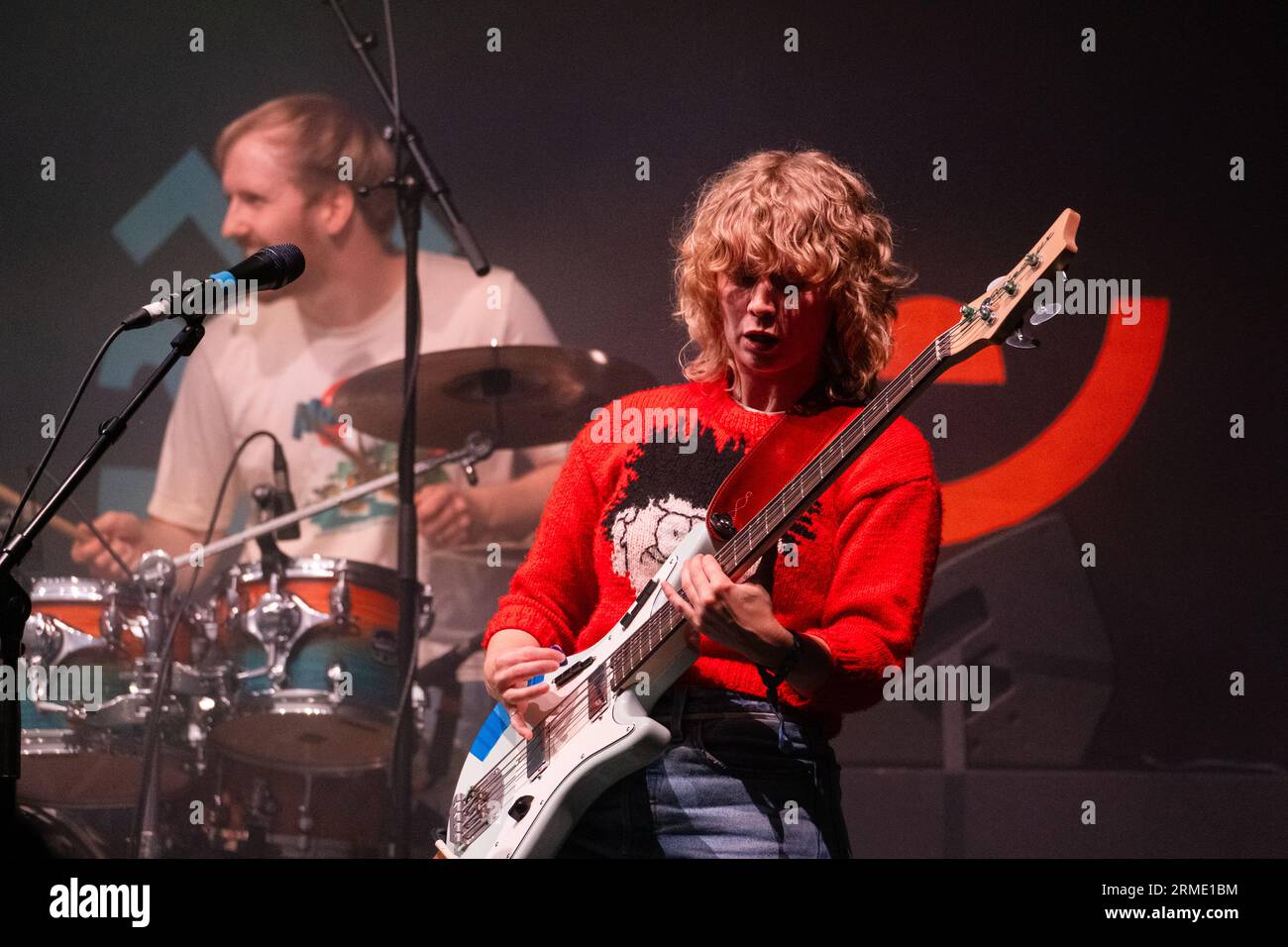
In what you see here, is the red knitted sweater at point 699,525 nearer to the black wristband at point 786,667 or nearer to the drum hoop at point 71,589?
the black wristband at point 786,667

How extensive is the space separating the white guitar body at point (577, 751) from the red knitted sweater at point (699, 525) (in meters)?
0.07

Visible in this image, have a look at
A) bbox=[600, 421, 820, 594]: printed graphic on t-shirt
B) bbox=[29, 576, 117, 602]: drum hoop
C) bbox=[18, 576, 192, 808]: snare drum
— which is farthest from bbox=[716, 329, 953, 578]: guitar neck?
bbox=[29, 576, 117, 602]: drum hoop

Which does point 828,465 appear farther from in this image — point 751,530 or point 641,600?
point 641,600

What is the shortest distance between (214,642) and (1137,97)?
2953 mm

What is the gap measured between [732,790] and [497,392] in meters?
1.92

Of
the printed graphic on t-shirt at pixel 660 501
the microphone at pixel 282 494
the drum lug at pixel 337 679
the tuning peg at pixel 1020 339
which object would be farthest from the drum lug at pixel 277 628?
the tuning peg at pixel 1020 339

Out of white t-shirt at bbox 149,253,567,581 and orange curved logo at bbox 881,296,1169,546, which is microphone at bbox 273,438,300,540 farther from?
orange curved logo at bbox 881,296,1169,546

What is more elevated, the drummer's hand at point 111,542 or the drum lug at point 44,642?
the drummer's hand at point 111,542

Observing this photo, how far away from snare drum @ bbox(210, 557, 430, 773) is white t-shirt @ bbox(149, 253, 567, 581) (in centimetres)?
13

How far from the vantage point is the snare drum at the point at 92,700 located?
3463mm

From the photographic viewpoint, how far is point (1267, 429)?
11.7ft

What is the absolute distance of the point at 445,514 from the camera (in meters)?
3.62
